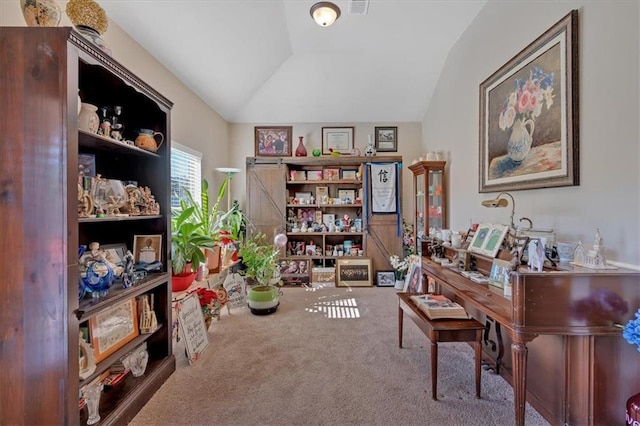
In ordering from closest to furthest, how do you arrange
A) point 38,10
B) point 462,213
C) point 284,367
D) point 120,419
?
1. point 38,10
2. point 120,419
3. point 284,367
4. point 462,213

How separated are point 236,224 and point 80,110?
9.05 feet

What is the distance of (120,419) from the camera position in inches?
61.4

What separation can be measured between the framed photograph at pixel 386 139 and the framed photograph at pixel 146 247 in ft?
12.3

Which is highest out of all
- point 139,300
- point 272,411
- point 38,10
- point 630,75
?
point 38,10

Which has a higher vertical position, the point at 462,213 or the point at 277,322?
the point at 462,213

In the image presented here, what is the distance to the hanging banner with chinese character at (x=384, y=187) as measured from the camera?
4465 mm

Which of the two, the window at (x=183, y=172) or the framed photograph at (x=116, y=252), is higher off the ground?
the window at (x=183, y=172)

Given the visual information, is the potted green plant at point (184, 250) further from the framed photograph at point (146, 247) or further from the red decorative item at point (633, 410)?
the red decorative item at point (633, 410)

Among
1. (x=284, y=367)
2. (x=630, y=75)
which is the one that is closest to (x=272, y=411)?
(x=284, y=367)

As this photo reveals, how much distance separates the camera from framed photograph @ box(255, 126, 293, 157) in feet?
15.7

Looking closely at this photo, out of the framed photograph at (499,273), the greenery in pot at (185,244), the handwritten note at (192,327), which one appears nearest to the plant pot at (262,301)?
the handwritten note at (192,327)

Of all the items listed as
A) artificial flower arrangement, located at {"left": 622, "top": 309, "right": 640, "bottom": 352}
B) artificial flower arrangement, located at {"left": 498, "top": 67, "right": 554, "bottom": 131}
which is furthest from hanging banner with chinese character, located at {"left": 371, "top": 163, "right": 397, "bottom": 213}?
artificial flower arrangement, located at {"left": 622, "top": 309, "right": 640, "bottom": 352}

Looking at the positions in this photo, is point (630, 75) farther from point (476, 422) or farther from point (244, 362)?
point (244, 362)

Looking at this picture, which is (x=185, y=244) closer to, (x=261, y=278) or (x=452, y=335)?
(x=261, y=278)
